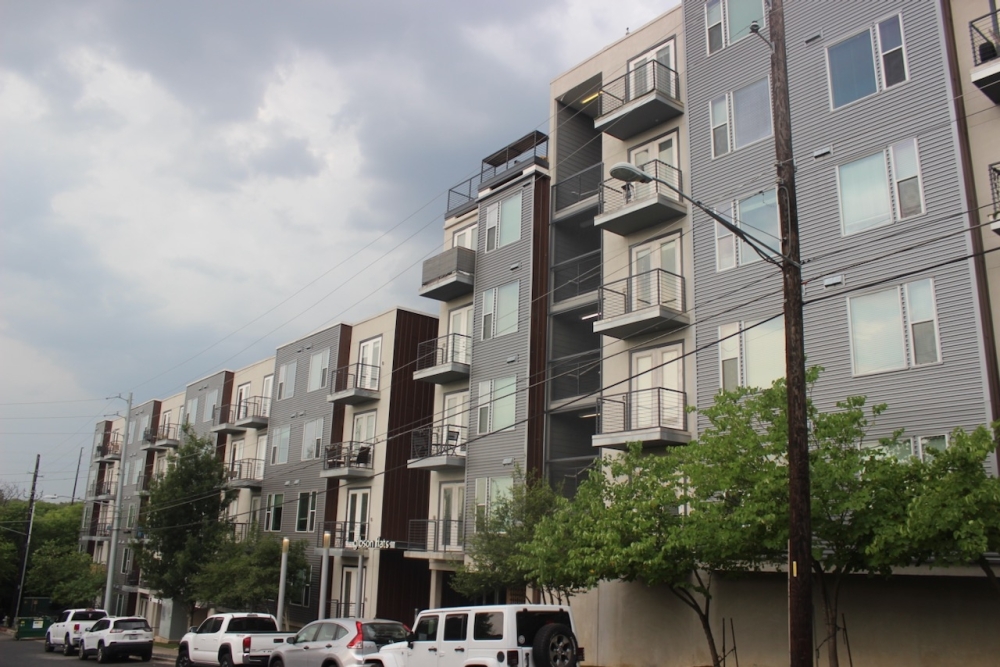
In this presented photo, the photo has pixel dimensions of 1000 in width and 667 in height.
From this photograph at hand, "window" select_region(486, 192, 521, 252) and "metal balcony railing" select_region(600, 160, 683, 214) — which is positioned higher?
"window" select_region(486, 192, 521, 252)

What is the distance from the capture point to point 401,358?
3594cm

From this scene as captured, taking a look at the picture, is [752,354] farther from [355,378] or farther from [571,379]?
[355,378]

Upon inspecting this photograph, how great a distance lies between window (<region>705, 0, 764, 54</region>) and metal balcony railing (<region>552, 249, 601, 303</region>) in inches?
300

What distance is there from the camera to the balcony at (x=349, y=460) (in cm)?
3475

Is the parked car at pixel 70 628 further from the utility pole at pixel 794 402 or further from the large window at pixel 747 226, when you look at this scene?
the utility pole at pixel 794 402

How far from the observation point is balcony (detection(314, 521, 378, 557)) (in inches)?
1337

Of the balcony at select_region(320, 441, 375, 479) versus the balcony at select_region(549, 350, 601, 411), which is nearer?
the balcony at select_region(549, 350, 601, 411)

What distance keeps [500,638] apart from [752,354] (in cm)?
975

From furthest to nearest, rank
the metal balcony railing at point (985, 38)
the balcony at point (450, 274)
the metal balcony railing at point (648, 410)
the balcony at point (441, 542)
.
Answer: the balcony at point (450, 274) < the balcony at point (441, 542) < the metal balcony railing at point (648, 410) < the metal balcony railing at point (985, 38)

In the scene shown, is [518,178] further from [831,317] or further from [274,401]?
[274,401]

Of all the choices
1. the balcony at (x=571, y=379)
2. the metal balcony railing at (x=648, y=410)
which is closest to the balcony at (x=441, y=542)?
the balcony at (x=571, y=379)

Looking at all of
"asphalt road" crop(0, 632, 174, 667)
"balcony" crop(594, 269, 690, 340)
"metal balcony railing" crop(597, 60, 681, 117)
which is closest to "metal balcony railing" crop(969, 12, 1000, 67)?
"balcony" crop(594, 269, 690, 340)

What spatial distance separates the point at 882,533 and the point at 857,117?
34.9 feet

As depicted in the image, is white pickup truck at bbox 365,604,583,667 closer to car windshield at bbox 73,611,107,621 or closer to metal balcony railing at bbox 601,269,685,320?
metal balcony railing at bbox 601,269,685,320
